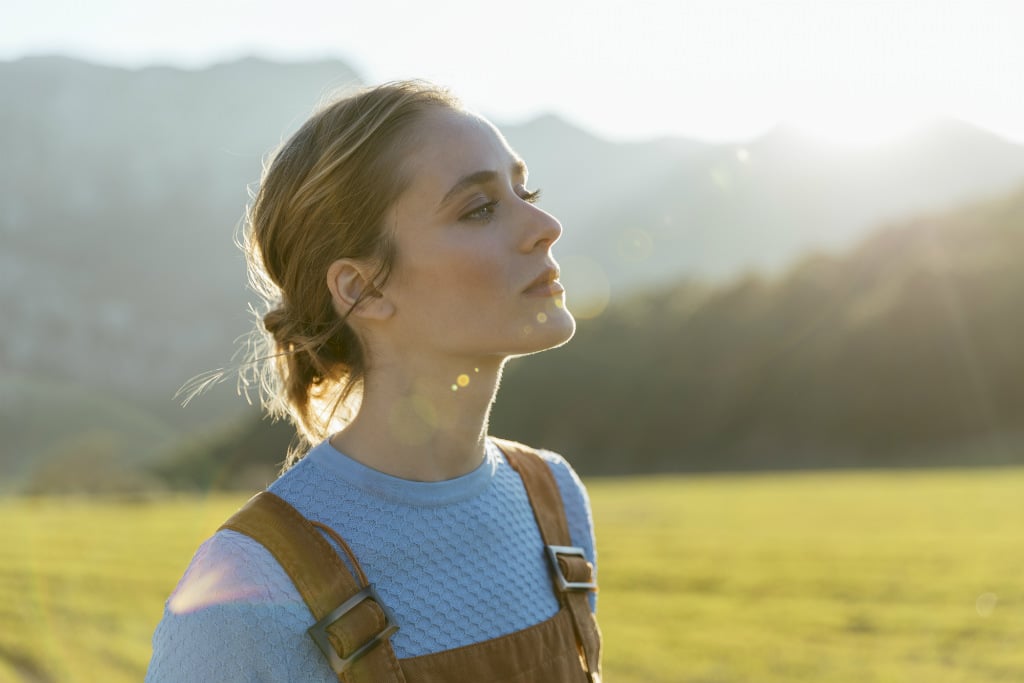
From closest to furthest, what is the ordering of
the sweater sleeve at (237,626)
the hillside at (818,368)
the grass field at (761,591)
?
the sweater sleeve at (237,626), the grass field at (761,591), the hillside at (818,368)

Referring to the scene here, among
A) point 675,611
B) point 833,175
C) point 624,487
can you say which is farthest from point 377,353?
point 833,175

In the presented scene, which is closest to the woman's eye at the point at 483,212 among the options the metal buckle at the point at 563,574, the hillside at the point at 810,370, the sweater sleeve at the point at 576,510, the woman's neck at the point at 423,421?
the woman's neck at the point at 423,421

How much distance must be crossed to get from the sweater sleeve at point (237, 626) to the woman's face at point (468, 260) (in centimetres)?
57

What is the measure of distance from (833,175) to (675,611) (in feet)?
283

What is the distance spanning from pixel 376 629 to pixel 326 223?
81 centimetres

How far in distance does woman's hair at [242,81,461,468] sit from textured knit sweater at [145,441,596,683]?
0.31m

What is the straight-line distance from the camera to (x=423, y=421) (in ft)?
6.10

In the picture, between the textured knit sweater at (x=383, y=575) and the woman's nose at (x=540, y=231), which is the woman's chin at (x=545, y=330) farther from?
the textured knit sweater at (x=383, y=575)

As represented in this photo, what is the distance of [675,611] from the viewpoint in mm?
6184

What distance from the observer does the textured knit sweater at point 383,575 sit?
1.46m

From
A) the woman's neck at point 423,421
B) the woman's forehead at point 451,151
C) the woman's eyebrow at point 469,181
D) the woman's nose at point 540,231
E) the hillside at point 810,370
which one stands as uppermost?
the woman's forehead at point 451,151

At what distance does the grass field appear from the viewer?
4762 millimetres

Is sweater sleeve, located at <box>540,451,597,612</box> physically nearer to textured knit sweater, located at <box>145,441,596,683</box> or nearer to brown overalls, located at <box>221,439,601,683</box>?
textured knit sweater, located at <box>145,441,596,683</box>

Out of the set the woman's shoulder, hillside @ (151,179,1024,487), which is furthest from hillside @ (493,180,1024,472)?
the woman's shoulder
